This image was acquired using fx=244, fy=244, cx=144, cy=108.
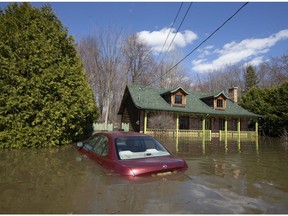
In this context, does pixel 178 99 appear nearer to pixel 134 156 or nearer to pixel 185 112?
pixel 185 112

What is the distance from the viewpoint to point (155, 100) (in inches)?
1009

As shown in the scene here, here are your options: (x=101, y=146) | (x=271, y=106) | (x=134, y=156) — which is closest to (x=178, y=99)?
(x=271, y=106)

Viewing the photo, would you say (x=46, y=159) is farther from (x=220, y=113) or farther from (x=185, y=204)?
(x=220, y=113)

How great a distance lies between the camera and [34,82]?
11.2 metres

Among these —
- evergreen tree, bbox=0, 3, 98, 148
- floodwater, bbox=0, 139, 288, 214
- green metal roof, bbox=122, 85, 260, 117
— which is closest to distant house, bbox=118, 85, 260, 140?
green metal roof, bbox=122, 85, 260, 117

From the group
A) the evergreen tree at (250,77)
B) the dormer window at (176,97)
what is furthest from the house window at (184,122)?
the evergreen tree at (250,77)

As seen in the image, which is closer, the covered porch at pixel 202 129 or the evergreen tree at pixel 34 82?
the evergreen tree at pixel 34 82

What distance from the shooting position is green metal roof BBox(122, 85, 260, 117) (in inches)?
941

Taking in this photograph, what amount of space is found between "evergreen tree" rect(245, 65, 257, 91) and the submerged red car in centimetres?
5111

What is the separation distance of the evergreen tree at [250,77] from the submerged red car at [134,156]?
51.1 metres

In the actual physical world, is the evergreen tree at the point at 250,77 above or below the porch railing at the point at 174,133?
above

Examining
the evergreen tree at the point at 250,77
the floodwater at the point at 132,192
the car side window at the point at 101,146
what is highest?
the evergreen tree at the point at 250,77

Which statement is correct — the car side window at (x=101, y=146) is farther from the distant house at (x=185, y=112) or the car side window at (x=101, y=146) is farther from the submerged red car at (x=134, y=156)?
the distant house at (x=185, y=112)

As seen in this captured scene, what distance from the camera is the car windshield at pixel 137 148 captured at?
5719 millimetres
